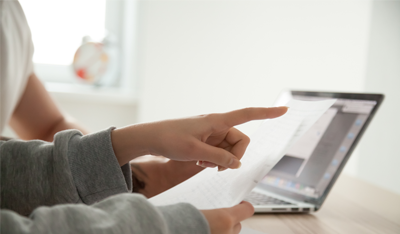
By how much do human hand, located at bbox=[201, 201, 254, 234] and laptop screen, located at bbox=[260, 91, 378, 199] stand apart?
28 centimetres

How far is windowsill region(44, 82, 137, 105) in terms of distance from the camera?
5.00 ft

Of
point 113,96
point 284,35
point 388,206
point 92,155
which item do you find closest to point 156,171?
point 92,155

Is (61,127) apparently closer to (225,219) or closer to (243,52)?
(225,219)

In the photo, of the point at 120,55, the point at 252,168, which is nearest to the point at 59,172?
the point at 252,168

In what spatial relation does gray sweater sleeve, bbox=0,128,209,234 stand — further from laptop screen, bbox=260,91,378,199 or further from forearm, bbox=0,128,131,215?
laptop screen, bbox=260,91,378,199

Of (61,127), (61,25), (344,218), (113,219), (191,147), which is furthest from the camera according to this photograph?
(61,25)

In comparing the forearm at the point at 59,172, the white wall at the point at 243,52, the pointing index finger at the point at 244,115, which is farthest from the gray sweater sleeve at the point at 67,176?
the white wall at the point at 243,52

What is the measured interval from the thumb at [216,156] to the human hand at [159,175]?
0.57ft

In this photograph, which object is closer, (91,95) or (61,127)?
(61,127)

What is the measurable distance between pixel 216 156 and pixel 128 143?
111 millimetres

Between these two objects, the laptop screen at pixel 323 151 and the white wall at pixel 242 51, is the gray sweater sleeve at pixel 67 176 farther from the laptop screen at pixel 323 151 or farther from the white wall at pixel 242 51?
the white wall at pixel 242 51

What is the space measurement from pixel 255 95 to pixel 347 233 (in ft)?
3.80

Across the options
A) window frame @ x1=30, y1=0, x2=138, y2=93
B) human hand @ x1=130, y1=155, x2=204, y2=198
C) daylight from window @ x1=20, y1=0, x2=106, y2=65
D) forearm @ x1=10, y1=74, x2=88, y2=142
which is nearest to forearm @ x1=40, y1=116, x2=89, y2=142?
forearm @ x1=10, y1=74, x2=88, y2=142

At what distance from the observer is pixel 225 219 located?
0.34 meters
